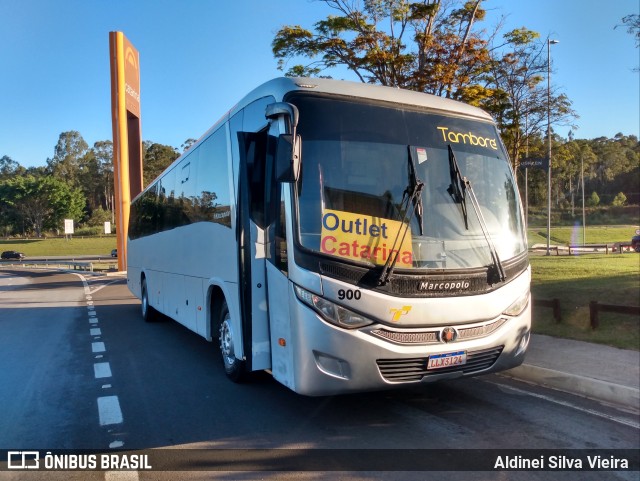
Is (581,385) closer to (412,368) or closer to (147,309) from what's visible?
(412,368)

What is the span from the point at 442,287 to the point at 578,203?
87.0m

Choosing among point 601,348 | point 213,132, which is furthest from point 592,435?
point 213,132

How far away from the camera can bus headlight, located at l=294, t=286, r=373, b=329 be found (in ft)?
14.1

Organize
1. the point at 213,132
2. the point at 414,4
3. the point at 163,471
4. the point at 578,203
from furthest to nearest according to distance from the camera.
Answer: the point at 578,203 < the point at 414,4 < the point at 213,132 < the point at 163,471

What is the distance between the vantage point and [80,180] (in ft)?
339

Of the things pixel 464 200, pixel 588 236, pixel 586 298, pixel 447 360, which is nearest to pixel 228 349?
pixel 447 360

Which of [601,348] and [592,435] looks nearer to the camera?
[592,435]

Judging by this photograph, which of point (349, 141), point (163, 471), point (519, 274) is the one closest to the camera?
point (163, 471)

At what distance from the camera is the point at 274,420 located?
507 cm

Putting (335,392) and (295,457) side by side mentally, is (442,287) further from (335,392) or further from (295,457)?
(295,457)

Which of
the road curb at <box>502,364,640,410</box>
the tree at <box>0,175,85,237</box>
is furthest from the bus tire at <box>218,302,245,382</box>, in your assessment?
the tree at <box>0,175,85,237</box>

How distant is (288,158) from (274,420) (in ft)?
8.64

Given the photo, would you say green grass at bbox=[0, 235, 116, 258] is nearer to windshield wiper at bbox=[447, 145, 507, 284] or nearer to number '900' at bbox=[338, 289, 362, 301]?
windshield wiper at bbox=[447, 145, 507, 284]

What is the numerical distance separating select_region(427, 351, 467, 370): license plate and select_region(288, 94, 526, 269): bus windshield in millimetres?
809
